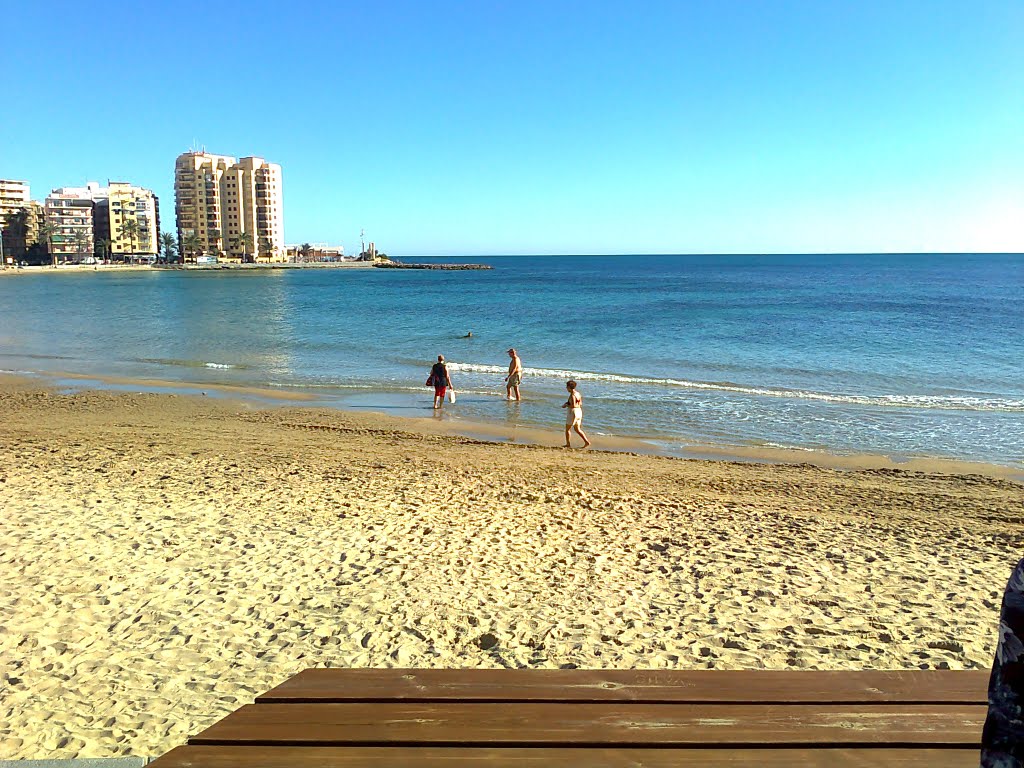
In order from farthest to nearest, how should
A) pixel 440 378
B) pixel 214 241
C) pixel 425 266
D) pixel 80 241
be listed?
1. pixel 425 266
2. pixel 214 241
3. pixel 80 241
4. pixel 440 378

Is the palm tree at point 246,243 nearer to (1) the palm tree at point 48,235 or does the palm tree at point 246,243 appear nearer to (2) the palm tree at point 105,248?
(2) the palm tree at point 105,248

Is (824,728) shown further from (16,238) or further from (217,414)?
(16,238)

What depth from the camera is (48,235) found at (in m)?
137

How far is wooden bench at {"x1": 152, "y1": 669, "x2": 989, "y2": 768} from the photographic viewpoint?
2561 millimetres

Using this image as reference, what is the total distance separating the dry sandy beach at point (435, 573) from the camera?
5.02 meters

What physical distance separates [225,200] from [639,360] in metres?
146

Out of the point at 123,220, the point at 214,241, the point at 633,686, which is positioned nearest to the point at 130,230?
the point at 123,220

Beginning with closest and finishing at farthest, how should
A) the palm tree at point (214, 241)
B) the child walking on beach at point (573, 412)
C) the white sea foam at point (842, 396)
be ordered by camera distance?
the child walking on beach at point (573, 412) < the white sea foam at point (842, 396) < the palm tree at point (214, 241)

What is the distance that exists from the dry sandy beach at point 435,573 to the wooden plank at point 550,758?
77.9 inches

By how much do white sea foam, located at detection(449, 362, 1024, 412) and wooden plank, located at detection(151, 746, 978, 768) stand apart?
17.6 m

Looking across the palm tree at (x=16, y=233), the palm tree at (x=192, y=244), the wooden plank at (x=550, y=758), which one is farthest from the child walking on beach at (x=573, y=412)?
the palm tree at (x=192, y=244)

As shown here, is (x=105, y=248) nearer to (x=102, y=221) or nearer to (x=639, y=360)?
(x=102, y=221)

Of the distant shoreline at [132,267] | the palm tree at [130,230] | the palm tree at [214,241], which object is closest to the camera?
the distant shoreline at [132,267]

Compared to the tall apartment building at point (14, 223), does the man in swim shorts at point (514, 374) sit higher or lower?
lower
